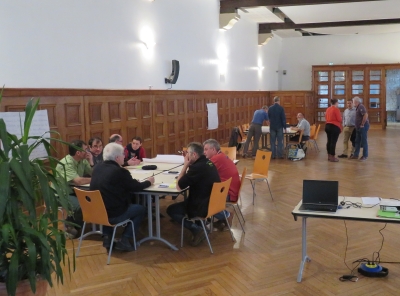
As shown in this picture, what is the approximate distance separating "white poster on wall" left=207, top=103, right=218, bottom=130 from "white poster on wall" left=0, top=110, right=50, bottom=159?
5.82 meters

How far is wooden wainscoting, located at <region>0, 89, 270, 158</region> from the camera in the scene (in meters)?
5.80

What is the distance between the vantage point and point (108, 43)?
22.5 ft

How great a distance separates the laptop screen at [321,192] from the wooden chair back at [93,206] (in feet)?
6.13

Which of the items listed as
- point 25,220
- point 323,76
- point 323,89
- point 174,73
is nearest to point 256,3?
point 174,73

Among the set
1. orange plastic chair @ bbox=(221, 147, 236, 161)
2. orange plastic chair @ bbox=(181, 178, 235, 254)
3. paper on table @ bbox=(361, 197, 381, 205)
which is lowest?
orange plastic chair @ bbox=(181, 178, 235, 254)

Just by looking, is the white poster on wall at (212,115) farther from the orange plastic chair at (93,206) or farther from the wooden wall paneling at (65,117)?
the orange plastic chair at (93,206)

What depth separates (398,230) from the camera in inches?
191

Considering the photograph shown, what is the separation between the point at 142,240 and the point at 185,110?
541cm

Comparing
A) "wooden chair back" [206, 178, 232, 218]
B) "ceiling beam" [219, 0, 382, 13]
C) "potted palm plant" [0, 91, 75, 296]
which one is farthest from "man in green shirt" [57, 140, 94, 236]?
"ceiling beam" [219, 0, 382, 13]

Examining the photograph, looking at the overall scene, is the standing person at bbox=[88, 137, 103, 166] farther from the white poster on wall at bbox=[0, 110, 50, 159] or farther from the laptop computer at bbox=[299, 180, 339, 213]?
the laptop computer at bbox=[299, 180, 339, 213]

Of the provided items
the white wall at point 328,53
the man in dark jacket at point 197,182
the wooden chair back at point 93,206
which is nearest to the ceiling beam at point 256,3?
the man in dark jacket at point 197,182

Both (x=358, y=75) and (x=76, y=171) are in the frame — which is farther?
(x=358, y=75)

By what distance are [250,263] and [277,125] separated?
6.56 meters

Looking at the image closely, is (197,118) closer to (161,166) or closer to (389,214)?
(161,166)
